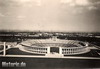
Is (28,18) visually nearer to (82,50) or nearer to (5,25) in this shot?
(5,25)

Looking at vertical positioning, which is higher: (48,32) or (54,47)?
(48,32)

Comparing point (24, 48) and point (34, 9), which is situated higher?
point (34, 9)

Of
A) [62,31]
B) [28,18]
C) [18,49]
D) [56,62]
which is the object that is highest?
[28,18]

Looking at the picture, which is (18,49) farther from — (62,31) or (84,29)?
(84,29)

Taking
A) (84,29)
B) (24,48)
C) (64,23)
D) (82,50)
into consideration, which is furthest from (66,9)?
(24,48)
